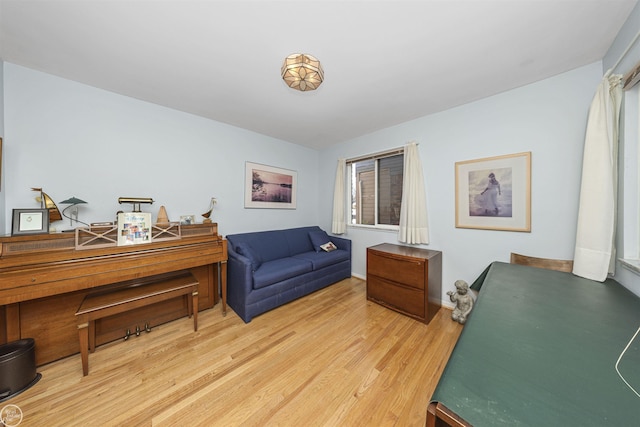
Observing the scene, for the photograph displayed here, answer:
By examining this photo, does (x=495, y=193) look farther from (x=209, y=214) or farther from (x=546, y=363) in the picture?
(x=209, y=214)

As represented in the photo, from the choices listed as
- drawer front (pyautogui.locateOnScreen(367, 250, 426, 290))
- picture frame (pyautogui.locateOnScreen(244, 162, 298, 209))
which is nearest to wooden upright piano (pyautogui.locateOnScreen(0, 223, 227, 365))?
picture frame (pyautogui.locateOnScreen(244, 162, 298, 209))

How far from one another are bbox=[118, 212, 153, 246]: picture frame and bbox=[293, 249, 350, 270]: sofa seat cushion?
186cm

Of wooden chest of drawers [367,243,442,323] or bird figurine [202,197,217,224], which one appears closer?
wooden chest of drawers [367,243,442,323]

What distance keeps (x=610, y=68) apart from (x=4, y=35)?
454 cm

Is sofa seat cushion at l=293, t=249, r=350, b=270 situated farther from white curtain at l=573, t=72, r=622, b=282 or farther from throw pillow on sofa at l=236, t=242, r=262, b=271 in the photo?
white curtain at l=573, t=72, r=622, b=282

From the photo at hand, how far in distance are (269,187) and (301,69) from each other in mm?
2230

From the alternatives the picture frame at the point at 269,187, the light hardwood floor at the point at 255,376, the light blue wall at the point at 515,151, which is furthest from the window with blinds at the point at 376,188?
the light hardwood floor at the point at 255,376

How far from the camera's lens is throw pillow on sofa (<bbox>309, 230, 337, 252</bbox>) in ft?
11.4

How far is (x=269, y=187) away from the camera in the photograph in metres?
3.47

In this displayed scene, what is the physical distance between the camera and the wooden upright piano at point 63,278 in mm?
1395

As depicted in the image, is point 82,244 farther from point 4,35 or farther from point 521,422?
point 521,422

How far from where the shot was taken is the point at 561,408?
554mm

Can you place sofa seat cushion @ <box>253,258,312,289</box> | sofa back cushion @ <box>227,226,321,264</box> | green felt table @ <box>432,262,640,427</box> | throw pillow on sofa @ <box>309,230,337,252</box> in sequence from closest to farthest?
green felt table @ <box>432,262,640,427</box> → sofa seat cushion @ <box>253,258,312,289</box> → sofa back cushion @ <box>227,226,321,264</box> → throw pillow on sofa @ <box>309,230,337,252</box>

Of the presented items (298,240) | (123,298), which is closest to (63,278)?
(123,298)
